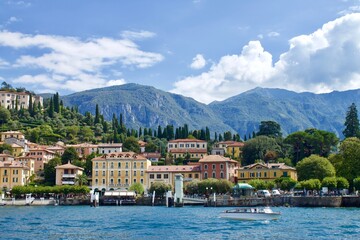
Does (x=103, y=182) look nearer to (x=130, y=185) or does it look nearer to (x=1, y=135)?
(x=130, y=185)

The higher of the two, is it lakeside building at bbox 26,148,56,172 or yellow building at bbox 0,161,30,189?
lakeside building at bbox 26,148,56,172

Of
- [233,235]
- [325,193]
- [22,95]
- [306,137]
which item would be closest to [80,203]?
[325,193]

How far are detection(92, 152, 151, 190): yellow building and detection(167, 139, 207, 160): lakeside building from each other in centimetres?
2394

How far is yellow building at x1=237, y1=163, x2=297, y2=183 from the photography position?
103 meters

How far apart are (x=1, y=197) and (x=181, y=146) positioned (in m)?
49.4

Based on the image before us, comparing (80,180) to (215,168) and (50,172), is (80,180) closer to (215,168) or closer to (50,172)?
(50,172)

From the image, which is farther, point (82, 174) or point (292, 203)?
point (82, 174)

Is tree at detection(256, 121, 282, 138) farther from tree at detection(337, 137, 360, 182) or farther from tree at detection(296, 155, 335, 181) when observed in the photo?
tree at detection(337, 137, 360, 182)

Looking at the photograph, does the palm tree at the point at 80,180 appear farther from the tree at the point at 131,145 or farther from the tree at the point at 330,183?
the tree at the point at 330,183

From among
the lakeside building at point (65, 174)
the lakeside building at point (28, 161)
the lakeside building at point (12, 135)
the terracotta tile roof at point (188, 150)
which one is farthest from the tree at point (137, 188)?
the lakeside building at point (12, 135)

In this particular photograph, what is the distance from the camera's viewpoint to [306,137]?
114938 mm

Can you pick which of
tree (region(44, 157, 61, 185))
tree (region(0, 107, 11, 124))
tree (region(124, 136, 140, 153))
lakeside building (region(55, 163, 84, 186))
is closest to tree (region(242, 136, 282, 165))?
tree (region(124, 136, 140, 153))

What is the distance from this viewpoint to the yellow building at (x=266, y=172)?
103 m

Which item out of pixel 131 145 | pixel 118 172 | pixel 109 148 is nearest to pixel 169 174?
pixel 118 172
